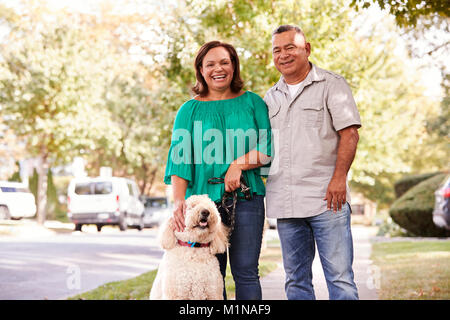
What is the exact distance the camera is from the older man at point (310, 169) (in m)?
3.07

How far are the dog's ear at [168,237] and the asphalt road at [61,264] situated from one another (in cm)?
204

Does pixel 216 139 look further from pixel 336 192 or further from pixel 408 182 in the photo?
pixel 408 182

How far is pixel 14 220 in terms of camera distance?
340 inches

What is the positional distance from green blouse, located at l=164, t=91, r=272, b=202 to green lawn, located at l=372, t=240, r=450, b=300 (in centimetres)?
369

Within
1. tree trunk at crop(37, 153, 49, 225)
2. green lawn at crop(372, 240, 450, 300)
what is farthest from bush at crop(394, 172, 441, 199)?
tree trunk at crop(37, 153, 49, 225)

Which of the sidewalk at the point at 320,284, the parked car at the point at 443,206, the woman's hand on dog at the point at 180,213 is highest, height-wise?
the woman's hand on dog at the point at 180,213

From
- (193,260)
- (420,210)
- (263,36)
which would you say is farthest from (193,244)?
(420,210)

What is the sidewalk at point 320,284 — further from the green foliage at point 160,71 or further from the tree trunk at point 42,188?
→ the tree trunk at point 42,188

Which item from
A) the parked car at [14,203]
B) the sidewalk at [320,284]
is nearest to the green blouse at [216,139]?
the sidewalk at [320,284]

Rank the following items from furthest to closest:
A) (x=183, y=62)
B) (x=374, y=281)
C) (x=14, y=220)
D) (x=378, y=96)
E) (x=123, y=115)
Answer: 1. (x=123, y=115)
2. (x=378, y=96)
3. (x=183, y=62)
4. (x=14, y=220)
5. (x=374, y=281)

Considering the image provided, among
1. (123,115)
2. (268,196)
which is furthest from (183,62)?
(123,115)
